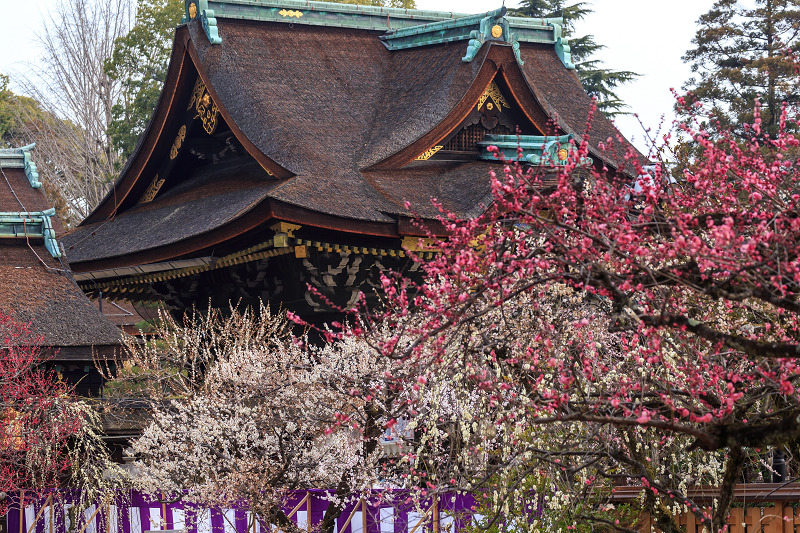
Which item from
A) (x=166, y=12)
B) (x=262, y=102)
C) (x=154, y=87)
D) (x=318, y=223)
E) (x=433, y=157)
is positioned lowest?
(x=318, y=223)

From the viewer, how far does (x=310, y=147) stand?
51.9ft

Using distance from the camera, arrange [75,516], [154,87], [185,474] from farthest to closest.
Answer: [154,87]
[75,516]
[185,474]

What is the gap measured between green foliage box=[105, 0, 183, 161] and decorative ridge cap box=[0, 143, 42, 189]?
38.5 feet

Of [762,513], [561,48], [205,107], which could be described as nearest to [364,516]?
[762,513]

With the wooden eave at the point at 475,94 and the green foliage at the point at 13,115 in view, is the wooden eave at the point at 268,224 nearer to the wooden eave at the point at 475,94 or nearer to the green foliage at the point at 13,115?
the wooden eave at the point at 475,94

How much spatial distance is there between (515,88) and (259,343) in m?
5.65

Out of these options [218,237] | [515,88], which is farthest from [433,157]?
[218,237]

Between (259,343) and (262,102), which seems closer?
(259,343)

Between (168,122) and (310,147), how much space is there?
3.27m

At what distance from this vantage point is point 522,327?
315 inches

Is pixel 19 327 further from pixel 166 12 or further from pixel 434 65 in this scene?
pixel 166 12

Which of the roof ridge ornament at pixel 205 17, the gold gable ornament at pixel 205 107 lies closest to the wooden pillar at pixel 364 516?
the gold gable ornament at pixel 205 107

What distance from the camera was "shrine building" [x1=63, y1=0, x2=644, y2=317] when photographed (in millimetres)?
14805

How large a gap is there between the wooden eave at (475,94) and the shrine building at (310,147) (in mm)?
21
